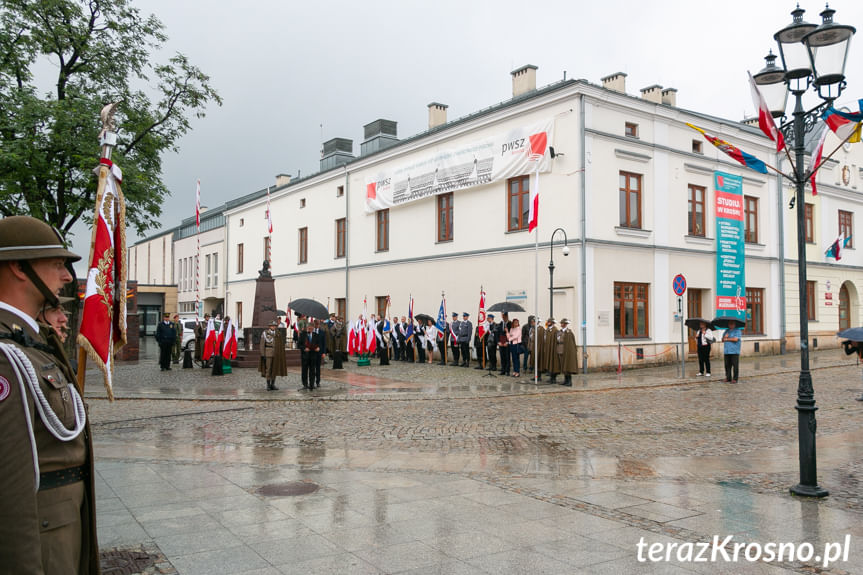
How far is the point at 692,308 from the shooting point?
82.5 feet

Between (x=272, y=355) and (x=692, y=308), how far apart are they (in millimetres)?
16906

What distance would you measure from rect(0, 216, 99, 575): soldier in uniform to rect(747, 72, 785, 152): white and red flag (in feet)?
24.2

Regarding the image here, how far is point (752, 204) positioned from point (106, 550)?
1133 inches

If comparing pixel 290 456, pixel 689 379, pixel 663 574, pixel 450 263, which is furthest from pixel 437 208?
pixel 663 574

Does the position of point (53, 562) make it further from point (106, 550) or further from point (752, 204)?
point (752, 204)

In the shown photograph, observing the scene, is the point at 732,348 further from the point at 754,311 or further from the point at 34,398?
the point at 34,398

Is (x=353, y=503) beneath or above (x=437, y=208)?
beneath

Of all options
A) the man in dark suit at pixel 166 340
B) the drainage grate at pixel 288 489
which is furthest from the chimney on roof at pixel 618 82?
the drainage grate at pixel 288 489

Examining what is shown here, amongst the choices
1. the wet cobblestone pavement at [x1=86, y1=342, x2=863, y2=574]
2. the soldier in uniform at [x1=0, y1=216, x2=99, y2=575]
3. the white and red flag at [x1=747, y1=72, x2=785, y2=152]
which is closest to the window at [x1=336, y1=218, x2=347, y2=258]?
the wet cobblestone pavement at [x1=86, y1=342, x2=863, y2=574]

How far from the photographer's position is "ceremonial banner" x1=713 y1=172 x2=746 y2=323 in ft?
83.8

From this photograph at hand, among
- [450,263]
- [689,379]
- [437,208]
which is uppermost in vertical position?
[437,208]

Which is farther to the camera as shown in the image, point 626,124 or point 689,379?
point 626,124

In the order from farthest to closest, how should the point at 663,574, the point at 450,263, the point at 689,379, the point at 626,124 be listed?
the point at 450,263 < the point at 626,124 < the point at 689,379 < the point at 663,574

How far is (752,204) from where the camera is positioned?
90.8ft
